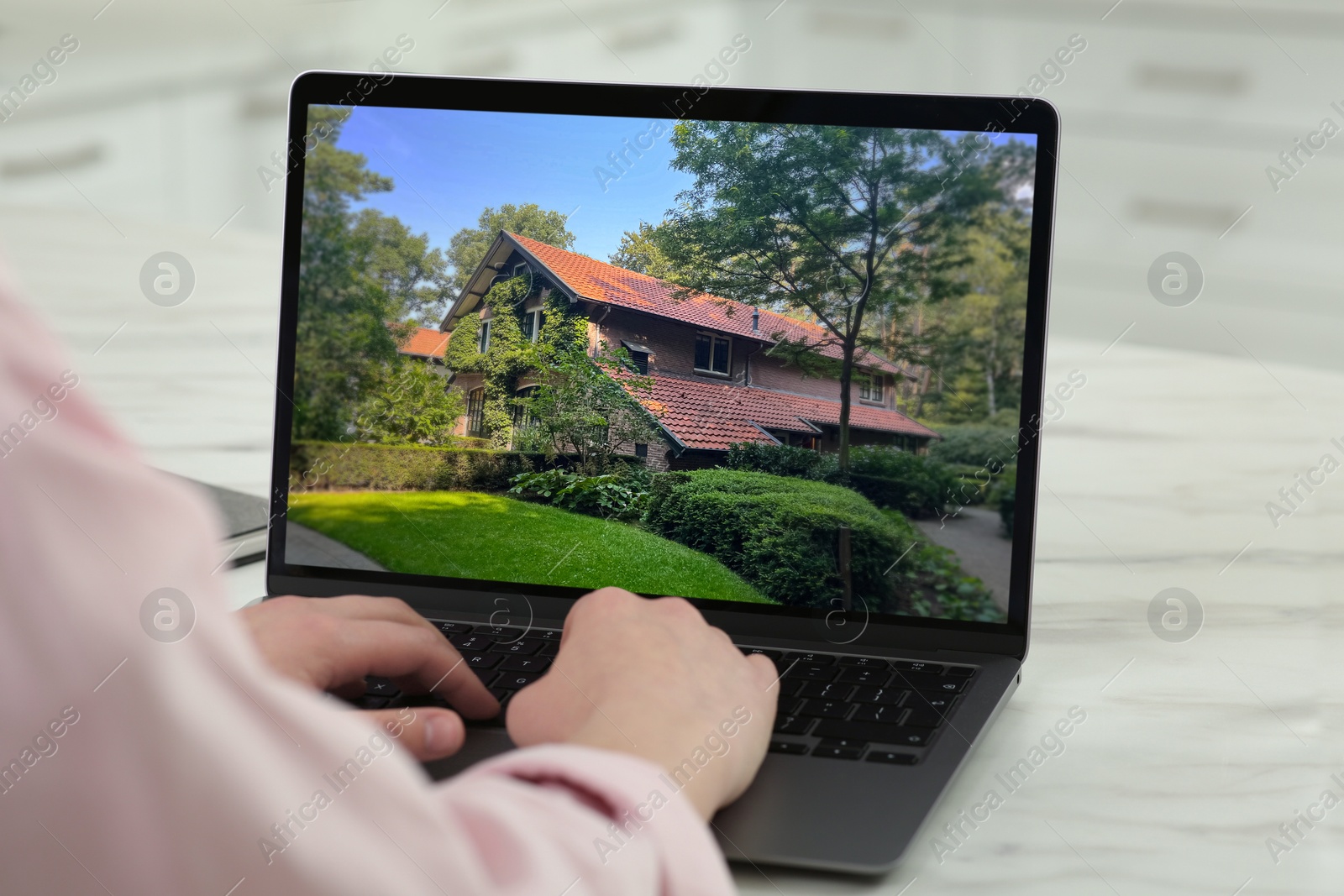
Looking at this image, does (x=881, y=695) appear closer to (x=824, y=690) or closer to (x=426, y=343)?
(x=824, y=690)

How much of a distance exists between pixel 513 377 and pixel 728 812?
0.48m

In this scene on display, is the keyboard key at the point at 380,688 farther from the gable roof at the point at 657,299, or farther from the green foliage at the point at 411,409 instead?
the gable roof at the point at 657,299

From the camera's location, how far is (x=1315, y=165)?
153 cm

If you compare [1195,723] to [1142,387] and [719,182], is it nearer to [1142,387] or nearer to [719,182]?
[719,182]

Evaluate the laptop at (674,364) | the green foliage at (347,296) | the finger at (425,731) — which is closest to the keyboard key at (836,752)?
the laptop at (674,364)

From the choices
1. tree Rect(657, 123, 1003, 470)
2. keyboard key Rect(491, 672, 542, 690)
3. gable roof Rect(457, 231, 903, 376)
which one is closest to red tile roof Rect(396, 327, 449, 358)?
gable roof Rect(457, 231, 903, 376)

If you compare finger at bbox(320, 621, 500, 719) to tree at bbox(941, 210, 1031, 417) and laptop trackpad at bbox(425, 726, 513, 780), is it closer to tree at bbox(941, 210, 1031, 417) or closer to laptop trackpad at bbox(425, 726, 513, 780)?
laptop trackpad at bbox(425, 726, 513, 780)

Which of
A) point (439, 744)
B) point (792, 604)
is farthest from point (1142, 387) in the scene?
point (439, 744)

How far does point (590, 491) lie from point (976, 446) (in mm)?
334

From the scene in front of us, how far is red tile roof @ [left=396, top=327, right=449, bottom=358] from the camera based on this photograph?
0.87 m

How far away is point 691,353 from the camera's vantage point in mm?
840

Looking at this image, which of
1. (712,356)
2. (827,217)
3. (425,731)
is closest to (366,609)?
(425,731)

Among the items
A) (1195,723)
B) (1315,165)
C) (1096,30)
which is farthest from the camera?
(1096,30)

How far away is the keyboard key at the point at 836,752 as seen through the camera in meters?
0.55
